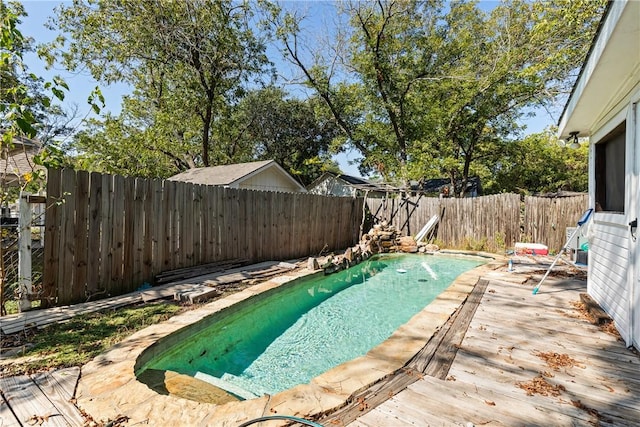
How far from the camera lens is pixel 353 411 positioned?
1685mm

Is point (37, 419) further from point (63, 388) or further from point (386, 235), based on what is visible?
point (386, 235)

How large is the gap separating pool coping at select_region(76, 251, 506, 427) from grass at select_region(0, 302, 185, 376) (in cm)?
17

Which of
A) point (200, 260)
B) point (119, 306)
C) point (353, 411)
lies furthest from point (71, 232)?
point (353, 411)

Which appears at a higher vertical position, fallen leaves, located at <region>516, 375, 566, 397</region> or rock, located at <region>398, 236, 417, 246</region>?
rock, located at <region>398, 236, 417, 246</region>

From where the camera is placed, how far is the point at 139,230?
14.4 feet

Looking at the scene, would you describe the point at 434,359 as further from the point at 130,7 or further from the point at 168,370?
the point at 130,7

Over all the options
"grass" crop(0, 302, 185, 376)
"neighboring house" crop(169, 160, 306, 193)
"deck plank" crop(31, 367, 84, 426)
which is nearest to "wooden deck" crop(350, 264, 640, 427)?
"deck plank" crop(31, 367, 84, 426)

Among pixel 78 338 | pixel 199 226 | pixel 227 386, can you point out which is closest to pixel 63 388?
pixel 78 338

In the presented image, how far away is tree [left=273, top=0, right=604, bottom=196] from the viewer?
12266 mm

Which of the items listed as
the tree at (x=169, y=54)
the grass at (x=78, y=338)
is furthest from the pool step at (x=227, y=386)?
the tree at (x=169, y=54)

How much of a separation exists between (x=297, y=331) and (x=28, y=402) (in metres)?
2.64

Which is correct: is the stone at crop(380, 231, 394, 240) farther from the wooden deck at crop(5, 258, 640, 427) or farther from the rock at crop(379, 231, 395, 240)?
the wooden deck at crop(5, 258, 640, 427)

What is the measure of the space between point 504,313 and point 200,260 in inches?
180

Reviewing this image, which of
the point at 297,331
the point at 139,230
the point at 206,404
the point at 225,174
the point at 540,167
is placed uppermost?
the point at 540,167
